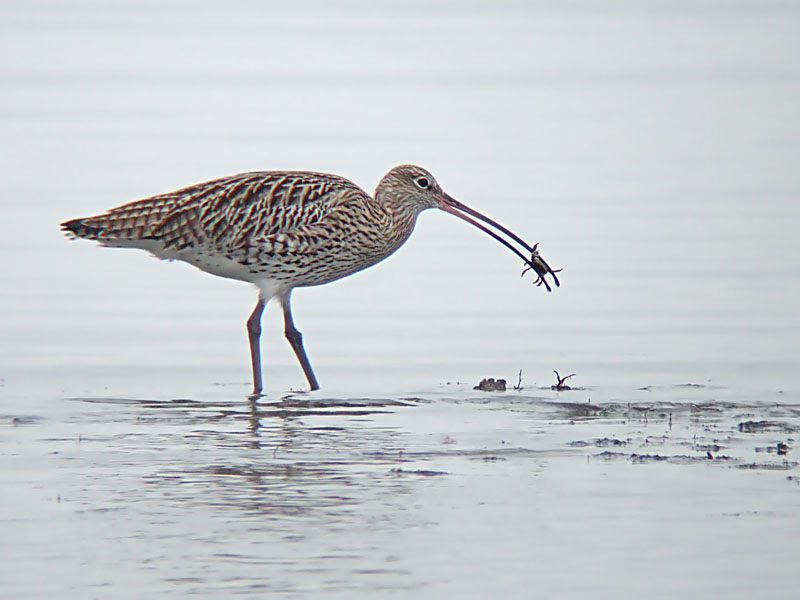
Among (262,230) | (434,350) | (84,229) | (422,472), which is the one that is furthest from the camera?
(434,350)

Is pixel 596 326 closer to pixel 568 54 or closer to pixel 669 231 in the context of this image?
pixel 669 231

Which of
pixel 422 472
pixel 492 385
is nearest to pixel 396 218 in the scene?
pixel 492 385

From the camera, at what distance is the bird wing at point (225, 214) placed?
484 inches

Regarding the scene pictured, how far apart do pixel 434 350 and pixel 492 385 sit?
1.84m

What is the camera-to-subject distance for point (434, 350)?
42.0 feet

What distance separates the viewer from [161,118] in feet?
86.6

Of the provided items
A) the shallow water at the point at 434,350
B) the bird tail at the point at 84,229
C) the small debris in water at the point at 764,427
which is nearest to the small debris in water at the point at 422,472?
the shallow water at the point at 434,350

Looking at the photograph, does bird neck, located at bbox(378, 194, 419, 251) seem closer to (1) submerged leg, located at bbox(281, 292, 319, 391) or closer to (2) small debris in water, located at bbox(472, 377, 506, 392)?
(1) submerged leg, located at bbox(281, 292, 319, 391)

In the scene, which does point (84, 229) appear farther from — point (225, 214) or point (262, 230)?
point (262, 230)

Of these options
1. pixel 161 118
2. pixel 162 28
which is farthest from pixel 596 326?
pixel 162 28

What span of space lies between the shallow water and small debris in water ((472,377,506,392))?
31cm

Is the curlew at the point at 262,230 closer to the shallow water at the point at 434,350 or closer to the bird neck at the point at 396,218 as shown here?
the bird neck at the point at 396,218

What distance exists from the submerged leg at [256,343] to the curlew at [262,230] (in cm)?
1

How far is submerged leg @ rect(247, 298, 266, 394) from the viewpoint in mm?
11414
